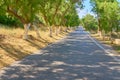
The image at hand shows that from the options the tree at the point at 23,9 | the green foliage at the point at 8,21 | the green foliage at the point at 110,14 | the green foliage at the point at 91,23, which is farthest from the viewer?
the green foliage at the point at 91,23

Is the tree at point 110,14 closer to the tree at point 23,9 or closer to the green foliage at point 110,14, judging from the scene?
the green foliage at point 110,14

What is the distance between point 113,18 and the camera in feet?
157

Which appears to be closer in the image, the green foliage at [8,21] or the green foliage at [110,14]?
the green foliage at [110,14]

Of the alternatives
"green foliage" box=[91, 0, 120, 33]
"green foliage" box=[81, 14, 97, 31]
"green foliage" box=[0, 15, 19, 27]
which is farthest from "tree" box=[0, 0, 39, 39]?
A: "green foliage" box=[81, 14, 97, 31]

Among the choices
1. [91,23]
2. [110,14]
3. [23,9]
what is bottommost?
[91,23]

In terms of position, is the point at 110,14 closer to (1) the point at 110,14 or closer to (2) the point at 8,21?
(1) the point at 110,14

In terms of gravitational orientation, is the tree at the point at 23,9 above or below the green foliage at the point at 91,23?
above

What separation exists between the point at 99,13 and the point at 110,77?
149 feet

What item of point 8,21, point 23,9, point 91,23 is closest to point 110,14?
point 23,9

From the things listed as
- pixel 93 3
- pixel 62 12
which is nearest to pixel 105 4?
pixel 93 3

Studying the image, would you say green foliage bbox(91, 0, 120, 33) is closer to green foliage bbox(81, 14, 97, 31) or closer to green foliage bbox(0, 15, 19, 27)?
green foliage bbox(81, 14, 97, 31)

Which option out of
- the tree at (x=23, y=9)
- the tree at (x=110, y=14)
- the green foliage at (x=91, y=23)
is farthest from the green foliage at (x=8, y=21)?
the tree at (x=23, y=9)

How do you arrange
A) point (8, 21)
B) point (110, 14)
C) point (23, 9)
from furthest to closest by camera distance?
point (8, 21), point (110, 14), point (23, 9)

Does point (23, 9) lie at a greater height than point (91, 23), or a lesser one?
greater
